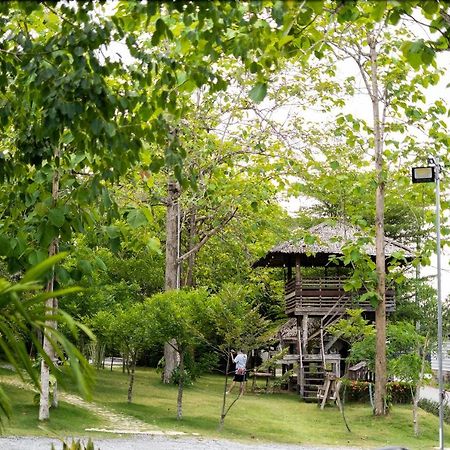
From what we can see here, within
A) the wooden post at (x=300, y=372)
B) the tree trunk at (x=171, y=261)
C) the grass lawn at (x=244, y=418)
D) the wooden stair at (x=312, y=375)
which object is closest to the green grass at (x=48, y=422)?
the grass lawn at (x=244, y=418)

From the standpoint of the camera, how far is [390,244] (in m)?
24.8

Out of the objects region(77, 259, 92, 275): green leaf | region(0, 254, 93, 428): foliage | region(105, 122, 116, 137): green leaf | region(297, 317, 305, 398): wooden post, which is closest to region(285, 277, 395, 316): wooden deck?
region(297, 317, 305, 398): wooden post

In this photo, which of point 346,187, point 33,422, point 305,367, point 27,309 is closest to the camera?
point 27,309

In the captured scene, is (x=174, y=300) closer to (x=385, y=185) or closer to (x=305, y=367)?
(x=385, y=185)

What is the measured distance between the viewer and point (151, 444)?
12016 millimetres

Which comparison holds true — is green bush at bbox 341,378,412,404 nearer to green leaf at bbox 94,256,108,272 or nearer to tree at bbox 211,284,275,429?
tree at bbox 211,284,275,429

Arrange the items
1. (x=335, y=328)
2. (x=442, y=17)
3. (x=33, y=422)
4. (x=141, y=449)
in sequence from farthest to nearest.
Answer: (x=335, y=328)
(x=33, y=422)
(x=141, y=449)
(x=442, y=17)

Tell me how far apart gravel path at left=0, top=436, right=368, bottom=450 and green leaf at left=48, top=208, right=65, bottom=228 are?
6.67 meters

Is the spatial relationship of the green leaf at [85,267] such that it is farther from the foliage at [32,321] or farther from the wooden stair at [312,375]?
the wooden stair at [312,375]

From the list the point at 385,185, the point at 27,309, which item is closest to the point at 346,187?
the point at 385,185

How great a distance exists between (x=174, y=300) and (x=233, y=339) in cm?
141

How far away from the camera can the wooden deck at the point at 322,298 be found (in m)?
25.0

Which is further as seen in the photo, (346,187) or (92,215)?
(346,187)

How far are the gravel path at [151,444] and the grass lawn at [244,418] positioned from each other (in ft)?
1.97
